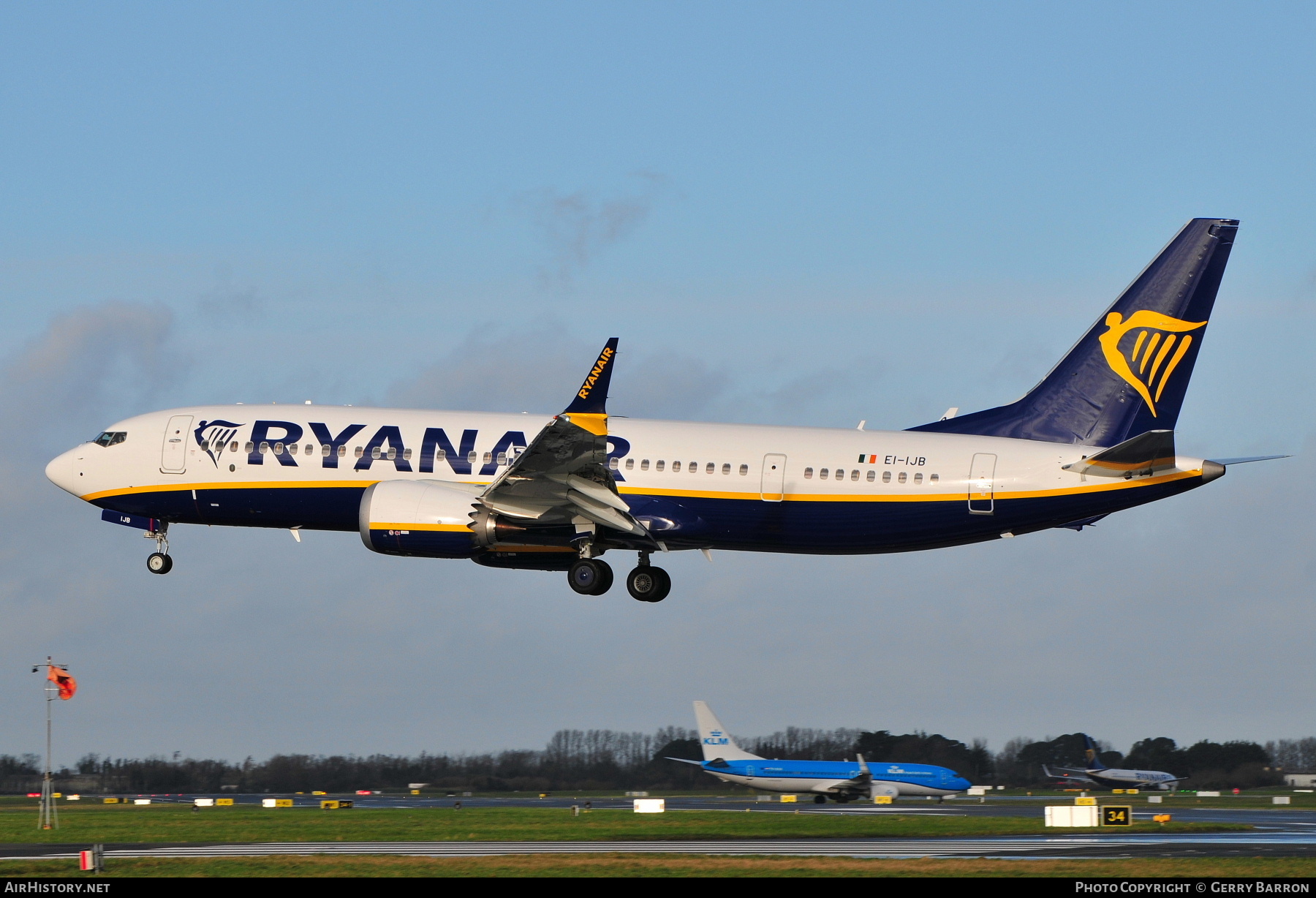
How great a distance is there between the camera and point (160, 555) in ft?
146

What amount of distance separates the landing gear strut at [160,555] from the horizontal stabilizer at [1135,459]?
89.0 ft

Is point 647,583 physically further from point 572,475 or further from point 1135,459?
point 1135,459

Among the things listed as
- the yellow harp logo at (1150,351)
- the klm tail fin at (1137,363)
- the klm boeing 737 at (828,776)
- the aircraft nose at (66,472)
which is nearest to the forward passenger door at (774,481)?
the klm tail fin at (1137,363)

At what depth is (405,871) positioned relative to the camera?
33625mm

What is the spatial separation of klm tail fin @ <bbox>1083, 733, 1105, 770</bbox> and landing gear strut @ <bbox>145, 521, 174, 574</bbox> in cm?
6253

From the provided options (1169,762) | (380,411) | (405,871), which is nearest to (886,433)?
(380,411)

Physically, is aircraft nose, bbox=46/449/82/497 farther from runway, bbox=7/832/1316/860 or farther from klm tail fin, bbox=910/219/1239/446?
klm tail fin, bbox=910/219/1239/446

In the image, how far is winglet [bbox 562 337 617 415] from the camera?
34719mm

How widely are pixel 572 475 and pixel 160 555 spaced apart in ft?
49.8

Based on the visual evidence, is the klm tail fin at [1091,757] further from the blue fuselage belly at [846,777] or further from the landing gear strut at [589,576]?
the landing gear strut at [589,576]
